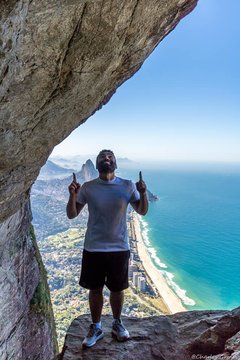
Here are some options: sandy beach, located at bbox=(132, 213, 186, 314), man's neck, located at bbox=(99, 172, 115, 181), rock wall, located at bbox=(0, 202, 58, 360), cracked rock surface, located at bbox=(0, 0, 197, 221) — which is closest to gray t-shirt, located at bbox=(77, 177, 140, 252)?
man's neck, located at bbox=(99, 172, 115, 181)

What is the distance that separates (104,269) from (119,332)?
4.45 ft

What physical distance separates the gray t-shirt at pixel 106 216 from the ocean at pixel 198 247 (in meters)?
30.3

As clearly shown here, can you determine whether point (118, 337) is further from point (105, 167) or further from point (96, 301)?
point (105, 167)

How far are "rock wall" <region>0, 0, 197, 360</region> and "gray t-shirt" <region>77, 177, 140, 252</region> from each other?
5.20ft

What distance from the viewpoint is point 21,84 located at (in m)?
4.06

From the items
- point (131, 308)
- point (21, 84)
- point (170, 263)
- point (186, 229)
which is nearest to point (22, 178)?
point (21, 84)

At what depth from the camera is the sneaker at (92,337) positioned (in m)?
5.17

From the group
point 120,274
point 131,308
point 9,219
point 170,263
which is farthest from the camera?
point 170,263

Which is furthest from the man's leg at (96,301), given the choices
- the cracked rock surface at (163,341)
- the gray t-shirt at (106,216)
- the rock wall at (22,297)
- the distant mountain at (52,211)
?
the distant mountain at (52,211)

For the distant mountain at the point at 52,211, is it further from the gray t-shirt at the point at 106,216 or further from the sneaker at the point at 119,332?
the gray t-shirt at the point at 106,216

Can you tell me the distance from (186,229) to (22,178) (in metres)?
65.4

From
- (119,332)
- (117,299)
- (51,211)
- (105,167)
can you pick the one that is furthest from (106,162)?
(51,211)

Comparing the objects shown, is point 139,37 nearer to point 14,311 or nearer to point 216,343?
point 216,343

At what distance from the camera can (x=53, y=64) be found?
4250 mm
